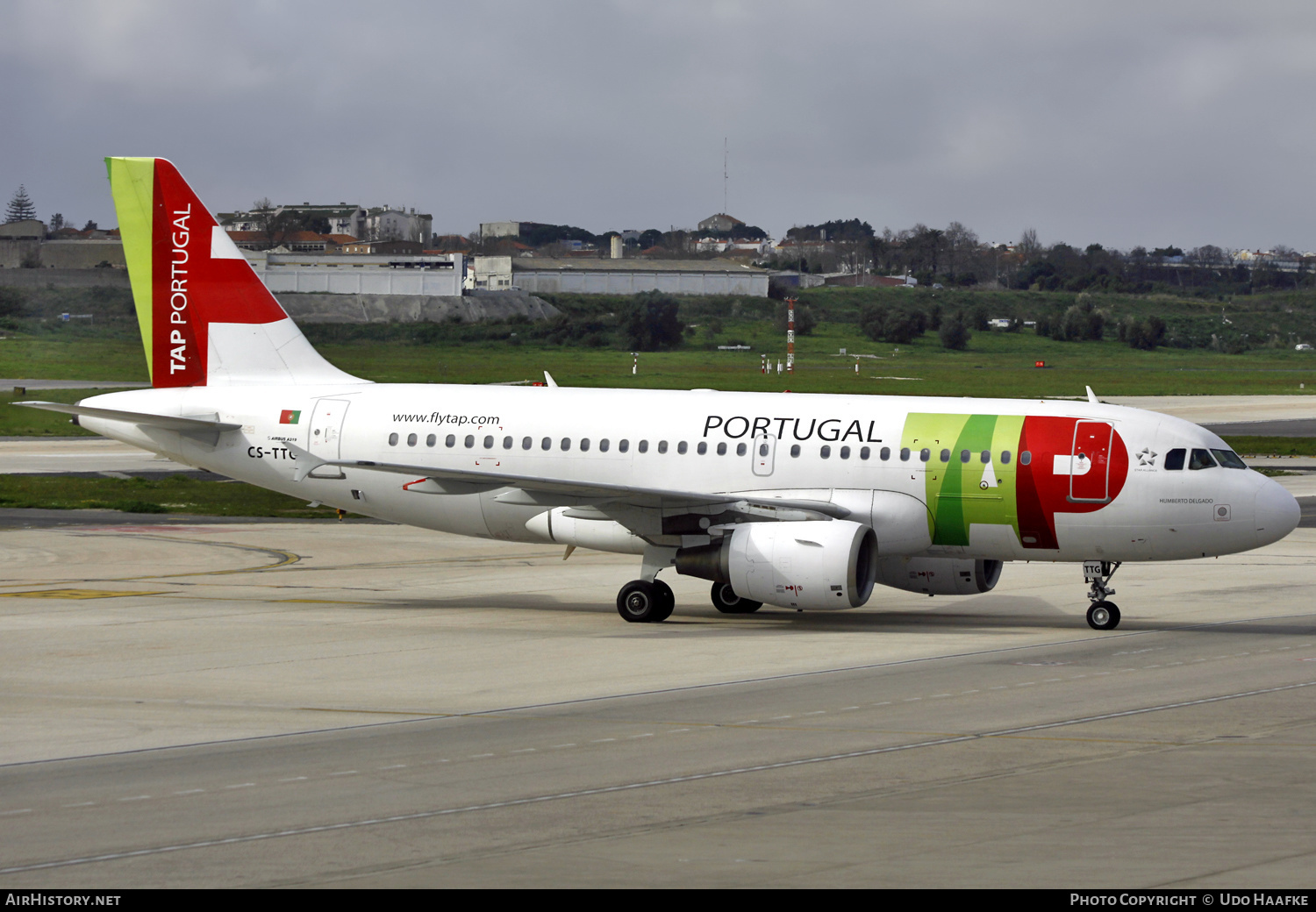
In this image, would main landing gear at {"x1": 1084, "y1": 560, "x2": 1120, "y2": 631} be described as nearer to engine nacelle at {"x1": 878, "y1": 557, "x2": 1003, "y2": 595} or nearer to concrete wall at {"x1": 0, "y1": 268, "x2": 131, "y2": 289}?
engine nacelle at {"x1": 878, "y1": 557, "x2": 1003, "y2": 595}

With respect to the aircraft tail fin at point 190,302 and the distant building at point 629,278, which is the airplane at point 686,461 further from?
the distant building at point 629,278

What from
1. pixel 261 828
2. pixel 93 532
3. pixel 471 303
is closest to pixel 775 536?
pixel 261 828

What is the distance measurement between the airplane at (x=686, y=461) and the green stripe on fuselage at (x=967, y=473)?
0.12 feet

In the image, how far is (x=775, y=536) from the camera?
27578mm

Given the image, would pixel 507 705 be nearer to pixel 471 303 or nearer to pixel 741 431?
pixel 741 431

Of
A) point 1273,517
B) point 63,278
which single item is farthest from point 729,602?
point 63,278

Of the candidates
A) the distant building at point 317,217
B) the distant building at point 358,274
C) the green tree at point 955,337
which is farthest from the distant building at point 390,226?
the green tree at point 955,337

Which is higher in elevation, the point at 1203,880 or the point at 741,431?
the point at 741,431

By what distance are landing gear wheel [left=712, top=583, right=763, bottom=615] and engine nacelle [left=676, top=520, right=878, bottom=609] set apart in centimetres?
276

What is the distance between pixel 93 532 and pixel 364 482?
1327 centimetres

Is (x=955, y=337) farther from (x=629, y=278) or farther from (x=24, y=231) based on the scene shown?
(x=24, y=231)

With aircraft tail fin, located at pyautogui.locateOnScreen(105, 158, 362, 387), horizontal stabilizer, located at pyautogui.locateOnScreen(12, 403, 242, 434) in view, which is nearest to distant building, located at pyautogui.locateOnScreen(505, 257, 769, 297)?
aircraft tail fin, located at pyautogui.locateOnScreen(105, 158, 362, 387)

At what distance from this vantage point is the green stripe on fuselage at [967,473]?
28266 millimetres

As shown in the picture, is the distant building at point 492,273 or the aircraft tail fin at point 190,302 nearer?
the aircraft tail fin at point 190,302
